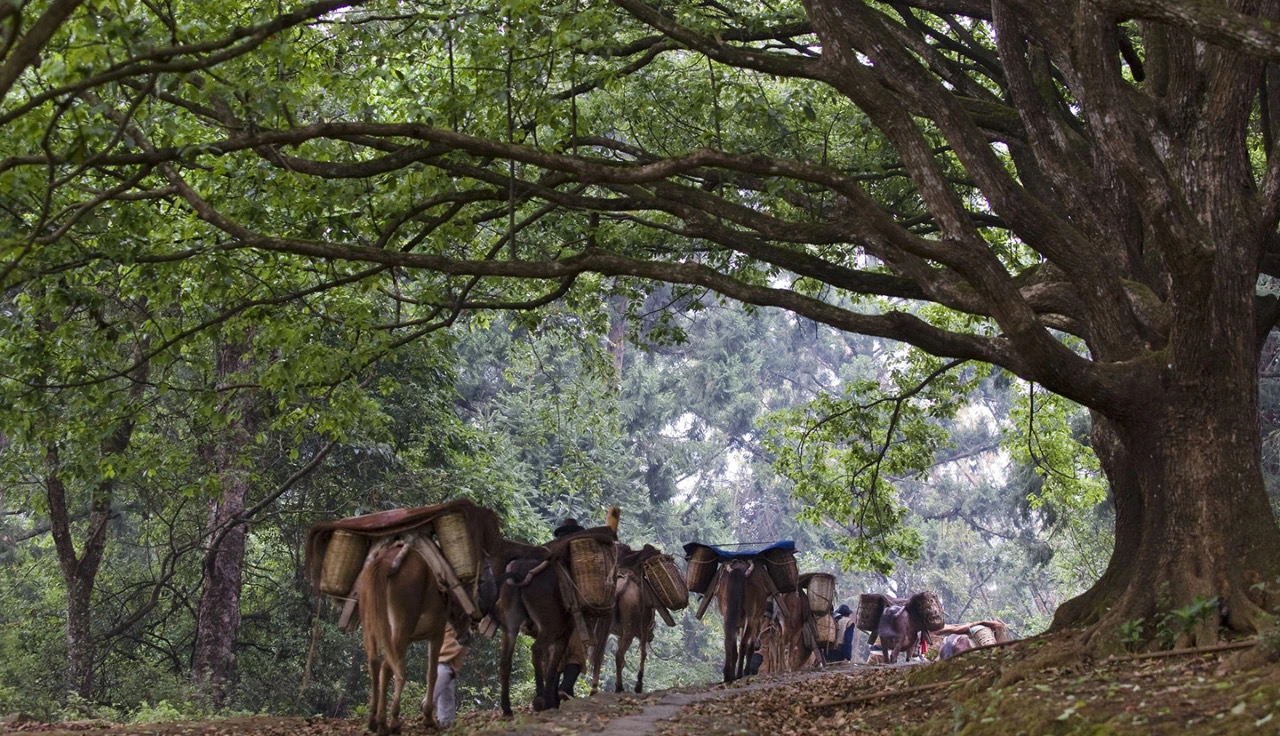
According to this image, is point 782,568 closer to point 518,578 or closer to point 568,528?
point 568,528

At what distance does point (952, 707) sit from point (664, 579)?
8.74m

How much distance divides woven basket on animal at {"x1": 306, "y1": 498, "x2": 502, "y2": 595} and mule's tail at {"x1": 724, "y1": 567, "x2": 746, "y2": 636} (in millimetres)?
8174

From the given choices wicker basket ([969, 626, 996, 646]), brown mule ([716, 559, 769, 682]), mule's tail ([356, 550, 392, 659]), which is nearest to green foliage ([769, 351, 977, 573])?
brown mule ([716, 559, 769, 682])

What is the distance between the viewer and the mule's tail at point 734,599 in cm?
1900

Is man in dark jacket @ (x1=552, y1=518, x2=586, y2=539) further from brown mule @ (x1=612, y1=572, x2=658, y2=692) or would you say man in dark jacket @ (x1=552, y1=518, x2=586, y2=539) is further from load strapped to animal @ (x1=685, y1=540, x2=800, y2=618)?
load strapped to animal @ (x1=685, y1=540, x2=800, y2=618)

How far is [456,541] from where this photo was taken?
11.3 m

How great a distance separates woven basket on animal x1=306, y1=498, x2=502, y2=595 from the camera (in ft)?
36.8

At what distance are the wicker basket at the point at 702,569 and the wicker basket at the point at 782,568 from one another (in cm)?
87

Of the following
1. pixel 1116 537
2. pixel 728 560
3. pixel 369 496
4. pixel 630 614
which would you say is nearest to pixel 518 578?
pixel 630 614

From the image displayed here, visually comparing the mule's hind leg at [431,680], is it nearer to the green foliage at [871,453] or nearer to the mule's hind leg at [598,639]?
the mule's hind leg at [598,639]

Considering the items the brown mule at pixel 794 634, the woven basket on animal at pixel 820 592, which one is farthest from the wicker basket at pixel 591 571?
the woven basket on animal at pixel 820 592

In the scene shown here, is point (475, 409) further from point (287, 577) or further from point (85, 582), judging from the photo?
point (85, 582)

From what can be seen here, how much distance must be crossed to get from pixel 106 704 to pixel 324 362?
1085 centimetres

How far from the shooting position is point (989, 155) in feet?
35.8
